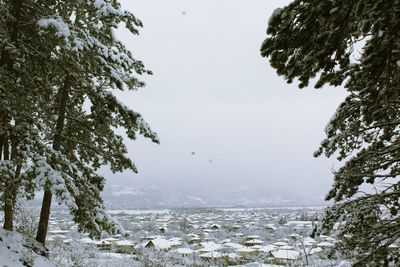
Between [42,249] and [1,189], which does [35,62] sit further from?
[42,249]

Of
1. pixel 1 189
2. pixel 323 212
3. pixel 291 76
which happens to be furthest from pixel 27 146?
pixel 323 212

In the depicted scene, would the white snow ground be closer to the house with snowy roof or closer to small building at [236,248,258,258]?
the house with snowy roof

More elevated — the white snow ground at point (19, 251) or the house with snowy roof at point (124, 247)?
the white snow ground at point (19, 251)

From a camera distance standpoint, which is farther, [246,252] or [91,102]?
[246,252]

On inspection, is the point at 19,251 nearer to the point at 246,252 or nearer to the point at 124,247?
the point at 246,252

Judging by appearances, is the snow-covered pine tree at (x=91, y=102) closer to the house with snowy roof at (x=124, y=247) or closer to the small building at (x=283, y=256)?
the small building at (x=283, y=256)

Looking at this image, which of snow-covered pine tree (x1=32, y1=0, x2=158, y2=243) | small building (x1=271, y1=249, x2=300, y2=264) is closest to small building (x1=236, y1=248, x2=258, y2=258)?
small building (x1=271, y1=249, x2=300, y2=264)

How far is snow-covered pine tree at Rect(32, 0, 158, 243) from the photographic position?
7.57 m

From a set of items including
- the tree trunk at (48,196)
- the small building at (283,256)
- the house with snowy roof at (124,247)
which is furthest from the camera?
the house with snowy roof at (124,247)

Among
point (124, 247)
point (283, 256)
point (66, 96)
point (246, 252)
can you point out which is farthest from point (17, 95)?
point (124, 247)

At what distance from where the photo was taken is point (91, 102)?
9.95m

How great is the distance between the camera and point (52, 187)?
6.64 meters

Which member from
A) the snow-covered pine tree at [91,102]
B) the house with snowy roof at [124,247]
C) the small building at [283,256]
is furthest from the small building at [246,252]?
the snow-covered pine tree at [91,102]

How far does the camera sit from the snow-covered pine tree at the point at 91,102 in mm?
7570
